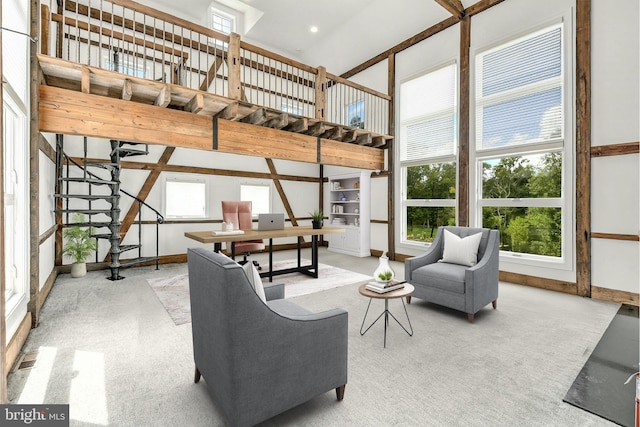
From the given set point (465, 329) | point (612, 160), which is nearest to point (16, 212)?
point (465, 329)

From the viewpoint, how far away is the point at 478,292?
10.1ft

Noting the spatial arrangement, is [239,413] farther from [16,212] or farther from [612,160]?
[612,160]

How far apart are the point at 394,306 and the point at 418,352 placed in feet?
3.52

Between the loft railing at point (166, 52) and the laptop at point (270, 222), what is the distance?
1720 mm

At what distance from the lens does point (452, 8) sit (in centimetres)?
482

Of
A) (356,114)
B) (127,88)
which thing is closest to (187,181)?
(127,88)

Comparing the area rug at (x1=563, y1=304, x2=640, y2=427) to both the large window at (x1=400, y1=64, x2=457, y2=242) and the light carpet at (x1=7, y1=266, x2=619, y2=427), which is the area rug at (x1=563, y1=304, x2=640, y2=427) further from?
the large window at (x1=400, y1=64, x2=457, y2=242)

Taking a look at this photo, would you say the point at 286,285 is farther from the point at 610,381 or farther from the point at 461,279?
the point at 610,381

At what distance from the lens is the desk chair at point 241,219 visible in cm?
504

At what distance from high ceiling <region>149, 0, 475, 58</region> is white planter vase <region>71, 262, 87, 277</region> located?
5.05 metres

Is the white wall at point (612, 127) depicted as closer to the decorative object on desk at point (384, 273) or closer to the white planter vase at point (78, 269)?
the decorative object on desk at point (384, 273)

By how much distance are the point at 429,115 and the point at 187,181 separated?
5.04m

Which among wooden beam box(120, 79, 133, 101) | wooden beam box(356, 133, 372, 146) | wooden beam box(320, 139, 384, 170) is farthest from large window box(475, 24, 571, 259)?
wooden beam box(120, 79, 133, 101)

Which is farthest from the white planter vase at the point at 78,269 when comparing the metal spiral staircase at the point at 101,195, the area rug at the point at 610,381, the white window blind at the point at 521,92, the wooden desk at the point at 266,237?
the white window blind at the point at 521,92
